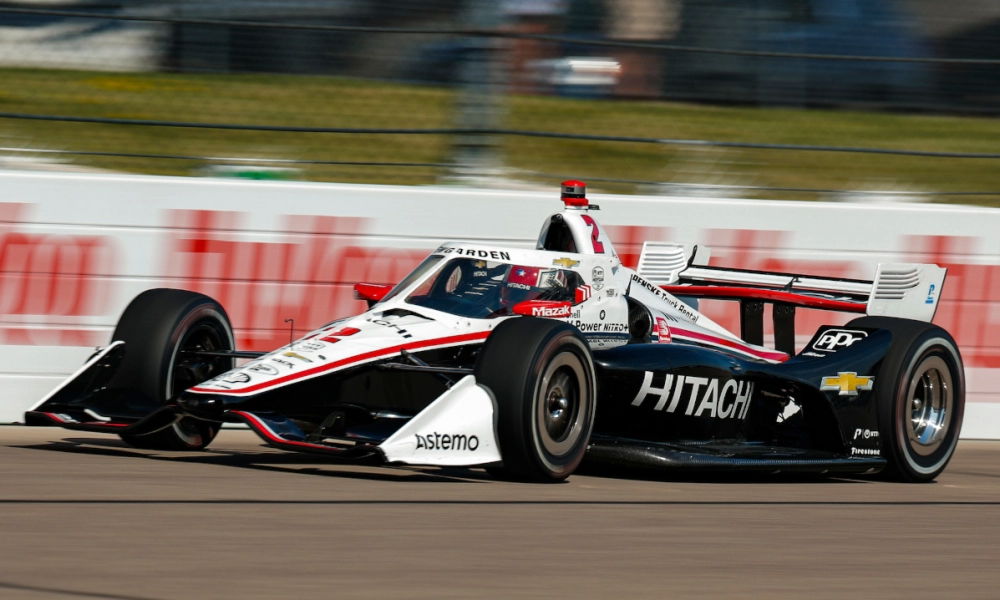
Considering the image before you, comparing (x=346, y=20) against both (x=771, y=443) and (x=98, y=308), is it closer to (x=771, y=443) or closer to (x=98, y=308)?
(x=98, y=308)

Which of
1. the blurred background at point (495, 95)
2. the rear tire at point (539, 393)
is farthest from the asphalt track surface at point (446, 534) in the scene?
the blurred background at point (495, 95)

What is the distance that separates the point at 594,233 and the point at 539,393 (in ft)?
5.61

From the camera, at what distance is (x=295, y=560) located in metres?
4.77

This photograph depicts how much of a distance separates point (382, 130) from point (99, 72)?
184cm

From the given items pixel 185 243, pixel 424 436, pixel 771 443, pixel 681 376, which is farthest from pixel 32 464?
pixel 771 443

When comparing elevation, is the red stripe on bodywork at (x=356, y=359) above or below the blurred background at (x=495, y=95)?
below

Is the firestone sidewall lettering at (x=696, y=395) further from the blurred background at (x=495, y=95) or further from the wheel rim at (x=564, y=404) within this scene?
the blurred background at (x=495, y=95)

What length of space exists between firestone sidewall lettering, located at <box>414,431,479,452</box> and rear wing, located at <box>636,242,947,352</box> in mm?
2560

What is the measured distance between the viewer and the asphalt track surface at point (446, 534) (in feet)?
14.9

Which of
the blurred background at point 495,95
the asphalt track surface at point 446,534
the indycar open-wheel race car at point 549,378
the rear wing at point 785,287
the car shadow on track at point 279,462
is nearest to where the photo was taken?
the asphalt track surface at point 446,534

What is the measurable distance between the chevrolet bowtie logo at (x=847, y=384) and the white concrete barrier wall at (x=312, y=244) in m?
2.01

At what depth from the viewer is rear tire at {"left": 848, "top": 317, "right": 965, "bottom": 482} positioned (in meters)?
7.89

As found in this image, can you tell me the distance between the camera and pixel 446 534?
541cm

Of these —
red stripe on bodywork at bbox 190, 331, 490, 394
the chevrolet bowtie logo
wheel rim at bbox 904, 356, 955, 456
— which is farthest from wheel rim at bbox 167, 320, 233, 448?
wheel rim at bbox 904, 356, 955, 456
